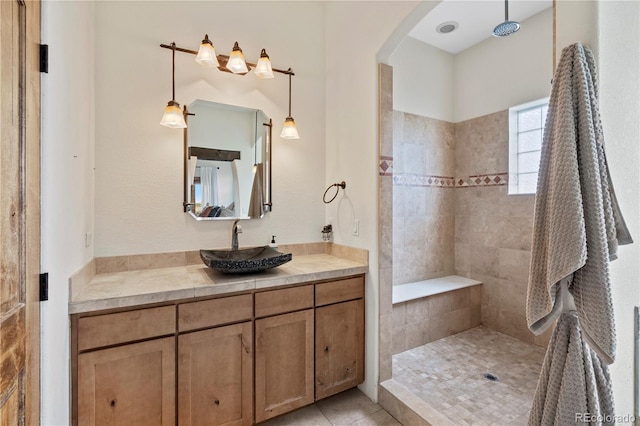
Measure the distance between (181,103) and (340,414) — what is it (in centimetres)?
243

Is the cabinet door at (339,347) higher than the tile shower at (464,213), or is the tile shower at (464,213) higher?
the tile shower at (464,213)

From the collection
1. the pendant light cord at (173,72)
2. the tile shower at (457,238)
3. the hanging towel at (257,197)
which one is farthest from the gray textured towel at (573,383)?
the pendant light cord at (173,72)

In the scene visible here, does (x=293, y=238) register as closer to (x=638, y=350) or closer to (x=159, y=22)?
(x=159, y=22)

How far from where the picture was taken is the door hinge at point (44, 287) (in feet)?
3.38

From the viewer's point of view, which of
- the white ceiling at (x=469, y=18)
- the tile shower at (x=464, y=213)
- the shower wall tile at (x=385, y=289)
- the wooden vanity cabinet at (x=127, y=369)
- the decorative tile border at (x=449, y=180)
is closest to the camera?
the wooden vanity cabinet at (x=127, y=369)

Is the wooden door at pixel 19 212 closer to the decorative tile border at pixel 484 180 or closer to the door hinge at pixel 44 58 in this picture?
the door hinge at pixel 44 58

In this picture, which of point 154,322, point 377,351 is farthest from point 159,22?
point 377,351

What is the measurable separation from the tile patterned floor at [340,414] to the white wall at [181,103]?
4.05ft

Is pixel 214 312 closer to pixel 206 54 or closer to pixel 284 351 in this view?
pixel 284 351

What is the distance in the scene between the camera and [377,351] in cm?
202

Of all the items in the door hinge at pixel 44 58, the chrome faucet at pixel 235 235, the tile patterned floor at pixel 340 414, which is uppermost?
the door hinge at pixel 44 58

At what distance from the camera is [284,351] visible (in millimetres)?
1815

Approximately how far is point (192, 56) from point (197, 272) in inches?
61.8

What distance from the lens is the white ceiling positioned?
252 cm
